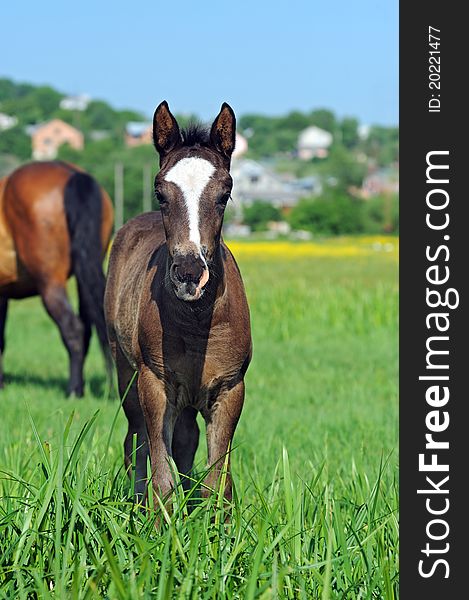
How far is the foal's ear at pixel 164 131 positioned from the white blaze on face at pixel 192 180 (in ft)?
0.92

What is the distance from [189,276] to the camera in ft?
14.6

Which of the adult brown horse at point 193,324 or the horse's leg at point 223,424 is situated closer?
the adult brown horse at point 193,324

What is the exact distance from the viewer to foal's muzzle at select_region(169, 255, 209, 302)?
4.45 metres

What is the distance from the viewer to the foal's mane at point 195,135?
4.98m

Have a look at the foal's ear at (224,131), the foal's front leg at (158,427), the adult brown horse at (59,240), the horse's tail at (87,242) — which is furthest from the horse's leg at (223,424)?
the adult brown horse at (59,240)

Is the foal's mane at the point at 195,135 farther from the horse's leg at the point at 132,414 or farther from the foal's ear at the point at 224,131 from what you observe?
the horse's leg at the point at 132,414

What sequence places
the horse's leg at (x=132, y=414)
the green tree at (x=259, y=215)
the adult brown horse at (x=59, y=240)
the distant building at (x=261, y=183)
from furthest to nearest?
the distant building at (x=261, y=183) → the green tree at (x=259, y=215) → the adult brown horse at (x=59, y=240) → the horse's leg at (x=132, y=414)

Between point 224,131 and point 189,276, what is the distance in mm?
857

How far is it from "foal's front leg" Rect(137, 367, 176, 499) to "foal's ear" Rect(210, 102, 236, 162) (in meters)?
1.11

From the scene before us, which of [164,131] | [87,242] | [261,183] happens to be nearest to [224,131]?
[164,131]

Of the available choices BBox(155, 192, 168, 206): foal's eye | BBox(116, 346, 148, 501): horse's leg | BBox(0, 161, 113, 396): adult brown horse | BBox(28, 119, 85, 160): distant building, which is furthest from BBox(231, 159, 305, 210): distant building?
BBox(155, 192, 168, 206): foal's eye

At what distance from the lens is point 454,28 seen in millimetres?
4348

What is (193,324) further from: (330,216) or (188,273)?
(330,216)

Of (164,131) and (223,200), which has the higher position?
(164,131)
